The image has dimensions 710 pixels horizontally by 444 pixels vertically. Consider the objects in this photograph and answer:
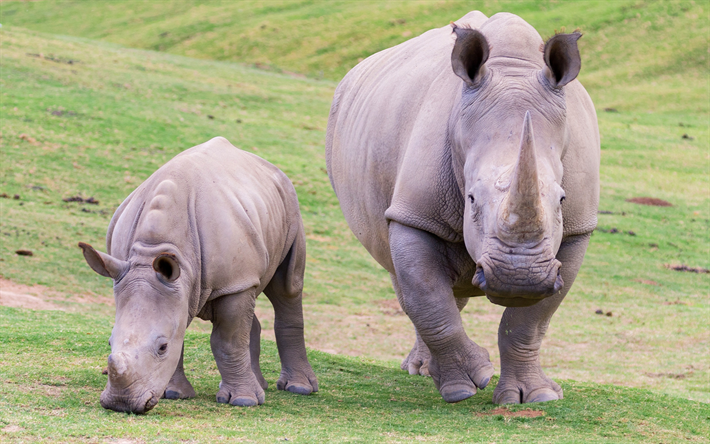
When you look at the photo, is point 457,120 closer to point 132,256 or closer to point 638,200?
point 132,256

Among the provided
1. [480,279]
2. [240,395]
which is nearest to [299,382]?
[240,395]

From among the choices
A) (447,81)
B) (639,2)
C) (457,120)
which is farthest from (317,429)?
(639,2)

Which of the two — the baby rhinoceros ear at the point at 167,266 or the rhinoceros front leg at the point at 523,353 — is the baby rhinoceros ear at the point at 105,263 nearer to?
the baby rhinoceros ear at the point at 167,266

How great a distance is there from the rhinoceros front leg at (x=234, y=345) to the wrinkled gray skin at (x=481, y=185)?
3.48ft

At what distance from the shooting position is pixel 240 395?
6.20 metres

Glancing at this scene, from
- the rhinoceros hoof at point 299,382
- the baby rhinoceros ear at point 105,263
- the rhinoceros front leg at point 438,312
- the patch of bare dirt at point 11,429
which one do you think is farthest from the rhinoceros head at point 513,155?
the patch of bare dirt at point 11,429

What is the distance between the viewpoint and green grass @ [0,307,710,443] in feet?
16.2

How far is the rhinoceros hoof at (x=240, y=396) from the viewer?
616cm

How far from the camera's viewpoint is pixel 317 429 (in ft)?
17.4

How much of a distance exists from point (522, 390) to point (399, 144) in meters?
1.88

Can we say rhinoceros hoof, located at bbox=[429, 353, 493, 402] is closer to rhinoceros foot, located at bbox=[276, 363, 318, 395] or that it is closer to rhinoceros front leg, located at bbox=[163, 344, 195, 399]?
rhinoceros foot, located at bbox=[276, 363, 318, 395]

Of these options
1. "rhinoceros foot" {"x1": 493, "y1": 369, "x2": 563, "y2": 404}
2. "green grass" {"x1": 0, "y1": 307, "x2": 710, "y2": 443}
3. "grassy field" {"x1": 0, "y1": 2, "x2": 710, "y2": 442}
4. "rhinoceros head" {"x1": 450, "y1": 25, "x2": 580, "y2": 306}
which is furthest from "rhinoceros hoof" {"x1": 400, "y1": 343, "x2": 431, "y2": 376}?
"rhinoceros head" {"x1": 450, "y1": 25, "x2": 580, "y2": 306}

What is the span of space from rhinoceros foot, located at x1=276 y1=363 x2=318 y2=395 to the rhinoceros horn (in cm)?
277

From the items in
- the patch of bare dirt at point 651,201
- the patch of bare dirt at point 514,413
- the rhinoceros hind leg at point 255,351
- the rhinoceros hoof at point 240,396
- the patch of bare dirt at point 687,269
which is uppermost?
the patch of bare dirt at point 514,413
